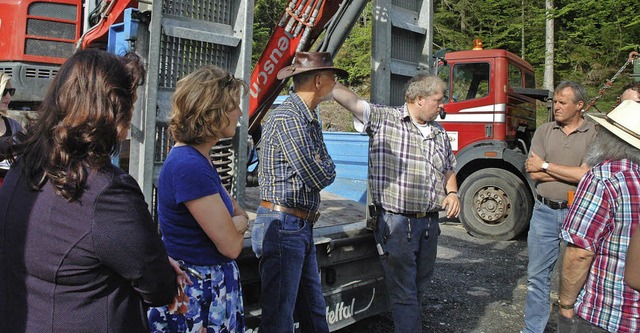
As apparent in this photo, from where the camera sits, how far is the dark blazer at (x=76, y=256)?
148 cm

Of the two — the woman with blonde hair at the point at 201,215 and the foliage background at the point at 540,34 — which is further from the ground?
the foliage background at the point at 540,34

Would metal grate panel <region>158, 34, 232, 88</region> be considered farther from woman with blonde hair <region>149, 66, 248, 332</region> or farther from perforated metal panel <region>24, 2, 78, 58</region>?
perforated metal panel <region>24, 2, 78, 58</region>

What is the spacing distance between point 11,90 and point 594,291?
3756 millimetres

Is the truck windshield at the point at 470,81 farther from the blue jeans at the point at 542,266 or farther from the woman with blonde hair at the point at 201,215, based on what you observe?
the woman with blonde hair at the point at 201,215

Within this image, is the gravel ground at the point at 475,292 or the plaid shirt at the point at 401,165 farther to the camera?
the gravel ground at the point at 475,292

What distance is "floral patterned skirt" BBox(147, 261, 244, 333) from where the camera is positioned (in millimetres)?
2146

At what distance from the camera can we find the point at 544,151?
14.1ft

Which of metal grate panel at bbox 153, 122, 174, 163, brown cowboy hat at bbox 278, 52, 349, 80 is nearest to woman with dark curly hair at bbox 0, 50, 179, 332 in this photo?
metal grate panel at bbox 153, 122, 174, 163

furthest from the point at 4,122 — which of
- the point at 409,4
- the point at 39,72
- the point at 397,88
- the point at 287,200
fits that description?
the point at 409,4

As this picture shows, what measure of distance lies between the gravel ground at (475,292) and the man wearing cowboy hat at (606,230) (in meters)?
2.45

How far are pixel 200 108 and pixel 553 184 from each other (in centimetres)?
295

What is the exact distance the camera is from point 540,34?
20875mm

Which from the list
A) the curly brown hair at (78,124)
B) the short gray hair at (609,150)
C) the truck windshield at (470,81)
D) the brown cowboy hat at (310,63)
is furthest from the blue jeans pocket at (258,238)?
the truck windshield at (470,81)

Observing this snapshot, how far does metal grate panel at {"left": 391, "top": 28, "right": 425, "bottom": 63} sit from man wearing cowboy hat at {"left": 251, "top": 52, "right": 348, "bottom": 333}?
1.20m
